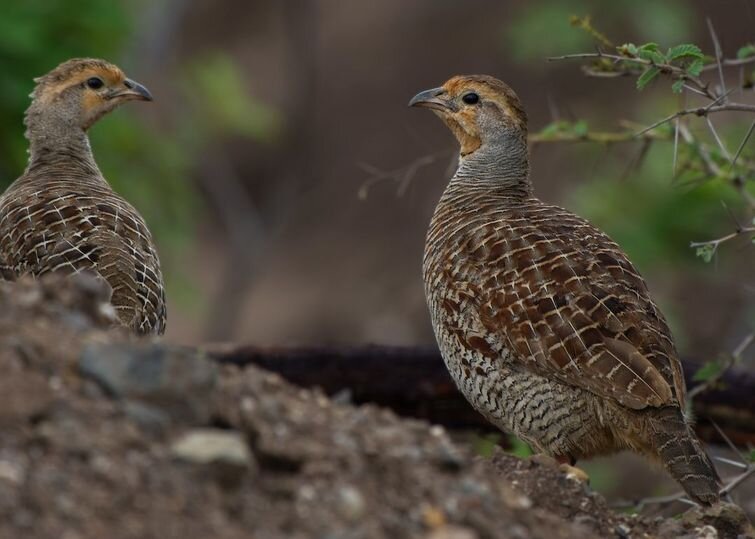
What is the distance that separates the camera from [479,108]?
755cm

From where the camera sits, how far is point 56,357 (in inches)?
151

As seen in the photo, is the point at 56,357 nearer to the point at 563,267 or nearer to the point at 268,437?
the point at 268,437

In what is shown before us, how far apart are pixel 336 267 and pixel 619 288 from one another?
46.7ft

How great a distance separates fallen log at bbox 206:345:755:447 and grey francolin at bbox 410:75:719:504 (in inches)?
30.6

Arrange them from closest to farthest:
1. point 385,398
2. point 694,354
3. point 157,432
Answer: point 157,432 < point 385,398 < point 694,354

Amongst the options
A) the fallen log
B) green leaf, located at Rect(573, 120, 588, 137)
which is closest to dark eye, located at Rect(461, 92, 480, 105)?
green leaf, located at Rect(573, 120, 588, 137)

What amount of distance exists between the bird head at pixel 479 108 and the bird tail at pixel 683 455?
233cm

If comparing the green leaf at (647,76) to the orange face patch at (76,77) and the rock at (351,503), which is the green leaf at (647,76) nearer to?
the rock at (351,503)

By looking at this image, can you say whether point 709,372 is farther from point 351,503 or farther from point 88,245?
point 351,503

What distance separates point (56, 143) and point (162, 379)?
177 inches

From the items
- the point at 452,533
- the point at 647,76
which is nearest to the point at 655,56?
the point at 647,76

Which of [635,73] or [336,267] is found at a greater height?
[336,267]

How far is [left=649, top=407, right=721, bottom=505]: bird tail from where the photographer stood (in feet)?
17.9

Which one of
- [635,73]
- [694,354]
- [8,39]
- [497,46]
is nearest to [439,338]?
[635,73]
